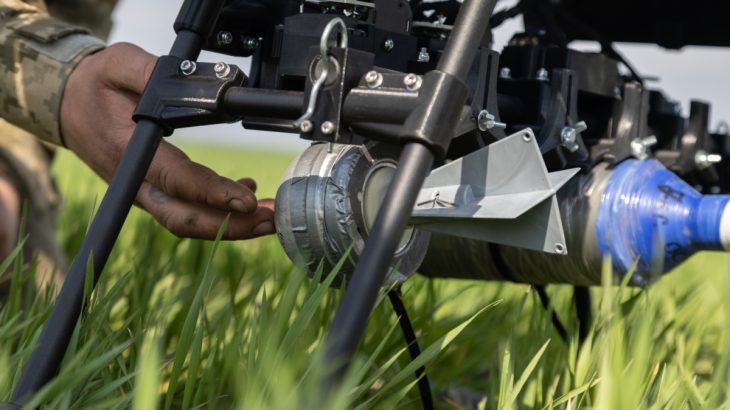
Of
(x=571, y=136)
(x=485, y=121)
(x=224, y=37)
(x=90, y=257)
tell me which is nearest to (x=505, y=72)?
(x=571, y=136)

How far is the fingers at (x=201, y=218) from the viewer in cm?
122

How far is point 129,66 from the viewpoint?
1.33 meters

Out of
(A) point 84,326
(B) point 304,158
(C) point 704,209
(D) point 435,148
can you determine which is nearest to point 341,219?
(B) point 304,158

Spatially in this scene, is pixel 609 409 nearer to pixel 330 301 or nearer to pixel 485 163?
pixel 485 163

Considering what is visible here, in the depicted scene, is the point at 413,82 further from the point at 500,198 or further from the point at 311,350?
the point at 311,350

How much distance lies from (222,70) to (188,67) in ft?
0.17

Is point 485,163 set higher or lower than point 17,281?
higher

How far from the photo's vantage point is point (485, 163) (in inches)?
40.2

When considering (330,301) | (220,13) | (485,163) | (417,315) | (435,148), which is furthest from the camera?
(417,315)

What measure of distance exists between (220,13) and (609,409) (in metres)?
0.64

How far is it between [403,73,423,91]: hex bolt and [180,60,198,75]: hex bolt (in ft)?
0.89

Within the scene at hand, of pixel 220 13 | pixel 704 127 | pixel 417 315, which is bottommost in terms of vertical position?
pixel 417 315

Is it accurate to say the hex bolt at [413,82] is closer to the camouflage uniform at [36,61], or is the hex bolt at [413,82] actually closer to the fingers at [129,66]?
the fingers at [129,66]

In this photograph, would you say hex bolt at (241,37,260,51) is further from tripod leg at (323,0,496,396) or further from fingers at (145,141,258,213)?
tripod leg at (323,0,496,396)
